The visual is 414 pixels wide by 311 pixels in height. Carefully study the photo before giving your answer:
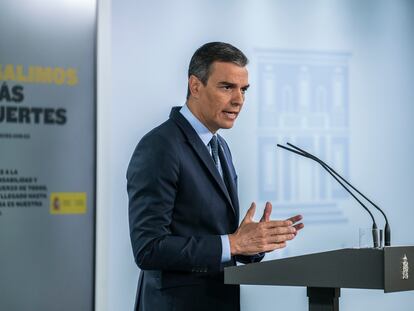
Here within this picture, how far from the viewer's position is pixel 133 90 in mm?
3520

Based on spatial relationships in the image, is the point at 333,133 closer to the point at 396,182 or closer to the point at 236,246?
the point at 396,182

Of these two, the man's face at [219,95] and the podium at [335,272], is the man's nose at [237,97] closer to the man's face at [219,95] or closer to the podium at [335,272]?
the man's face at [219,95]

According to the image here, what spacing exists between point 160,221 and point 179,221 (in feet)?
0.33

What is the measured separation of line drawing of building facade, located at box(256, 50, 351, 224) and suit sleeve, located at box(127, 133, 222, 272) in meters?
1.58

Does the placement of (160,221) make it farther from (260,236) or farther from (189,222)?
(260,236)

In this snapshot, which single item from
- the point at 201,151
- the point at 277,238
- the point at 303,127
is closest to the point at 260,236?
the point at 277,238

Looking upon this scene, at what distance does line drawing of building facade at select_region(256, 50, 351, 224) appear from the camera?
12.9 ft

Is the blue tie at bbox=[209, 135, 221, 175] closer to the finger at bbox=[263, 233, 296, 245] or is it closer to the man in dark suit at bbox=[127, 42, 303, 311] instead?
the man in dark suit at bbox=[127, 42, 303, 311]

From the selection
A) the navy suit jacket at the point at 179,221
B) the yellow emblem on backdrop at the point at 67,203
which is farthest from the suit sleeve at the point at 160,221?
the yellow emblem on backdrop at the point at 67,203

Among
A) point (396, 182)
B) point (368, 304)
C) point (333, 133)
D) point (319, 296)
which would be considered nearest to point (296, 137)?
point (333, 133)

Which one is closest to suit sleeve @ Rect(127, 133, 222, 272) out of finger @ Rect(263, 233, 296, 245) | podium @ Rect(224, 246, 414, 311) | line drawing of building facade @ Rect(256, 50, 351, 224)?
finger @ Rect(263, 233, 296, 245)

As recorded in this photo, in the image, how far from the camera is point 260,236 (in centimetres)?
223

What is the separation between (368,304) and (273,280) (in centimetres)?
248

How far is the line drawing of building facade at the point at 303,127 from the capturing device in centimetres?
393
